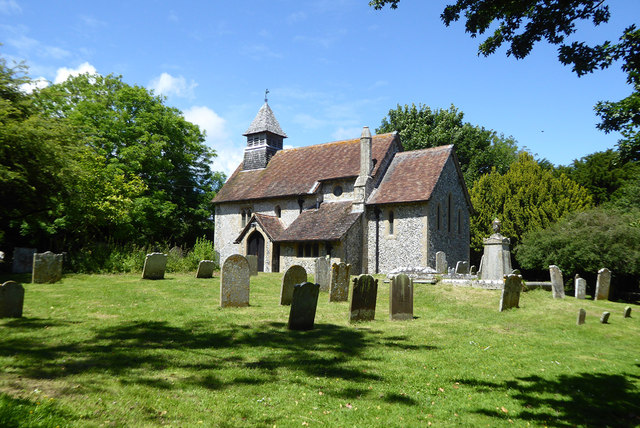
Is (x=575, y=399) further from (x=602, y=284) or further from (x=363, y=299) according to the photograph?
(x=602, y=284)

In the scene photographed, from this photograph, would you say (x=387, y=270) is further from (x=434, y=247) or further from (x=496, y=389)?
(x=496, y=389)

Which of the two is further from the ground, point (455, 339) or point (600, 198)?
point (600, 198)

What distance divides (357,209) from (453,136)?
19.8 meters

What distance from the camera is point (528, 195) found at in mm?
31578

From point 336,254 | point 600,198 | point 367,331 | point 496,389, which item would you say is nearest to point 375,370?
point 496,389

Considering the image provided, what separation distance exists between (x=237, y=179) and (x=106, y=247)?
1470cm

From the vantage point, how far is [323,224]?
26047 mm

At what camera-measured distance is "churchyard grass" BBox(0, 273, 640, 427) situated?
488 centimetres

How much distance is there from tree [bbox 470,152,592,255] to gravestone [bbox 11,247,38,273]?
29379 mm

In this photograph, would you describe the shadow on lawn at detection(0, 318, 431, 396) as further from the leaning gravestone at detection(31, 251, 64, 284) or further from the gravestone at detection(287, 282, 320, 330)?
the leaning gravestone at detection(31, 251, 64, 284)

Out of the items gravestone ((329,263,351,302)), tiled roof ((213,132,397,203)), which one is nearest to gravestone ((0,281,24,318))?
gravestone ((329,263,351,302))

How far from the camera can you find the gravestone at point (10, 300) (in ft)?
30.0

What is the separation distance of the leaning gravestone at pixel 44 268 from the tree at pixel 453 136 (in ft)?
102

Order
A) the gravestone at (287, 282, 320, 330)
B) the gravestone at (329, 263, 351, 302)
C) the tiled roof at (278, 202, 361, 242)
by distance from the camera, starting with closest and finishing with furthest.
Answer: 1. the gravestone at (287, 282, 320, 330)
2. the gravestone at (329, 263, 351, 302)
3. the tiled roof at (278, 202, 361, 242)
